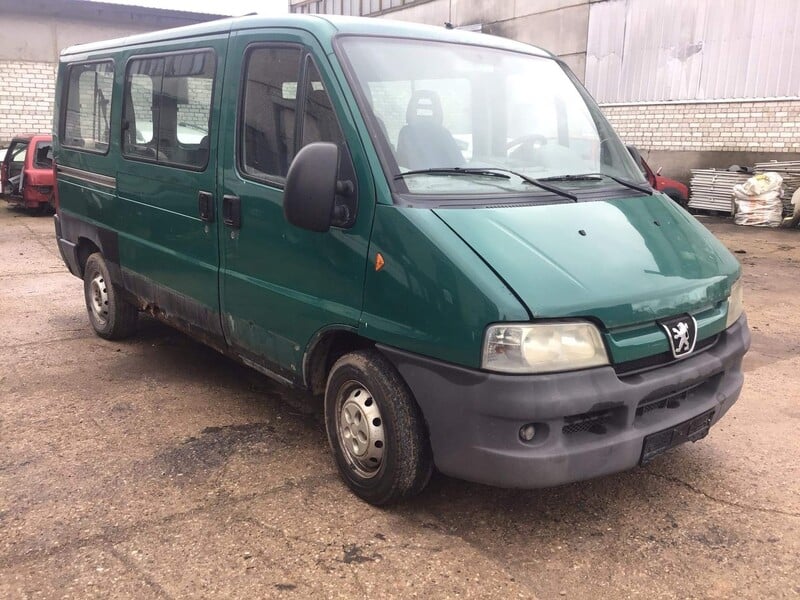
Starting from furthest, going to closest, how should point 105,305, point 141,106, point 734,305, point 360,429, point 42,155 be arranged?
point 42,155 → point 105,305 → point 141,106 → point 734,305 → point 360,429

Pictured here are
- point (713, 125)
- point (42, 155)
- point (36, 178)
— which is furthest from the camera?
point (713, 125)

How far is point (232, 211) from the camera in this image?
12.7 ft

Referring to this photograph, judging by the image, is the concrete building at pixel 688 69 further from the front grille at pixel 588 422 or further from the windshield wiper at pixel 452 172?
the front grille at pixel 588 422

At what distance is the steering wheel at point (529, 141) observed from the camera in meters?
3.56

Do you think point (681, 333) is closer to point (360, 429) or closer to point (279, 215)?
point (360, 429)

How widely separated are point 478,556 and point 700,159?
15.1 meters

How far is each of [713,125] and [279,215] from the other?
14364 millimetres

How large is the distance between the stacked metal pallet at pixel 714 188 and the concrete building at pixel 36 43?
16875mm

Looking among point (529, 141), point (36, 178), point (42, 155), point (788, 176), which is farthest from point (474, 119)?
point (42, 155)

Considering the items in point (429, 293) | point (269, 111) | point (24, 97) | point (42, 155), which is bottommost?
point (429, 293)

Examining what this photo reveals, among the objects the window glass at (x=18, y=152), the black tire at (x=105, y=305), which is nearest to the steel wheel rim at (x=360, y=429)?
the black tire at (x=105, y=305)

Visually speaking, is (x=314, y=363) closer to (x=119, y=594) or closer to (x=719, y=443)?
(x=119, y=594)

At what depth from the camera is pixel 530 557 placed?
9.65 ft

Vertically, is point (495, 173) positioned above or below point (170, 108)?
below
